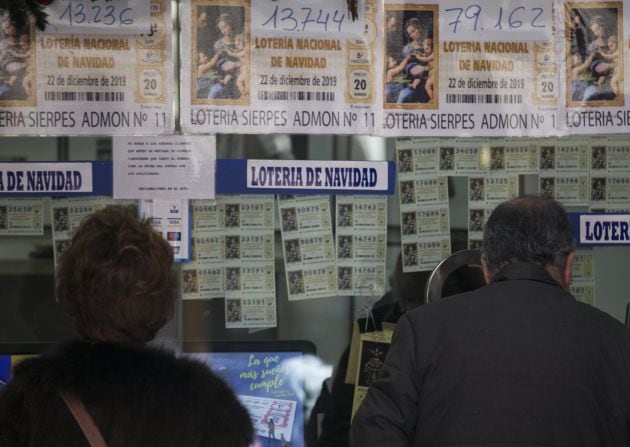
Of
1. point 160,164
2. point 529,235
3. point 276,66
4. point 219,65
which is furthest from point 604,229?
point 160,164

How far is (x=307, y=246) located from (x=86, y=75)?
1257mm

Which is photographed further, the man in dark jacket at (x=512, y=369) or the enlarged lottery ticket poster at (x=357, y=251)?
the enlarged lottery ticket poster at (x=357, y=251)

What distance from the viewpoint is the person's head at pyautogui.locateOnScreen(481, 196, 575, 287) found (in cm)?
301

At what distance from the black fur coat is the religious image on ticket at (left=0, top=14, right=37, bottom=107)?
2.01 meters

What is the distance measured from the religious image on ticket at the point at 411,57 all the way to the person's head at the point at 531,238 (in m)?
1.30

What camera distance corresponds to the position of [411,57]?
14.0 feet

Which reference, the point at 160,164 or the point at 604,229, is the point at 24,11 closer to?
the point at 160,164

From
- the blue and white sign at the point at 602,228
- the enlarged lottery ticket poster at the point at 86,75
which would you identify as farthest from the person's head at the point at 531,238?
the enlarged lottery ticket poster at the point at 86,75

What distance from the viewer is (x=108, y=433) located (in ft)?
7.86

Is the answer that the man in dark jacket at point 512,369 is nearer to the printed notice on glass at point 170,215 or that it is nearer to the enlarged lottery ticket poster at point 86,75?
the printed notice on glass at point 170,215

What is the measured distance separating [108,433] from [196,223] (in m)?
1.96

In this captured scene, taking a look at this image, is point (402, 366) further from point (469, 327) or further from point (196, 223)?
point (196, 223)

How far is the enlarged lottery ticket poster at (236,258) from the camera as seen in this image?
14.1 feet

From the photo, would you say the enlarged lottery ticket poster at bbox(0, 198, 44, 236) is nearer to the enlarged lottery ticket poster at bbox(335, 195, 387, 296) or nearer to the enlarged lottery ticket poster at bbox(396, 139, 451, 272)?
the enlarged lottery ticket poster at bbox(335, 195, 387, 296)
